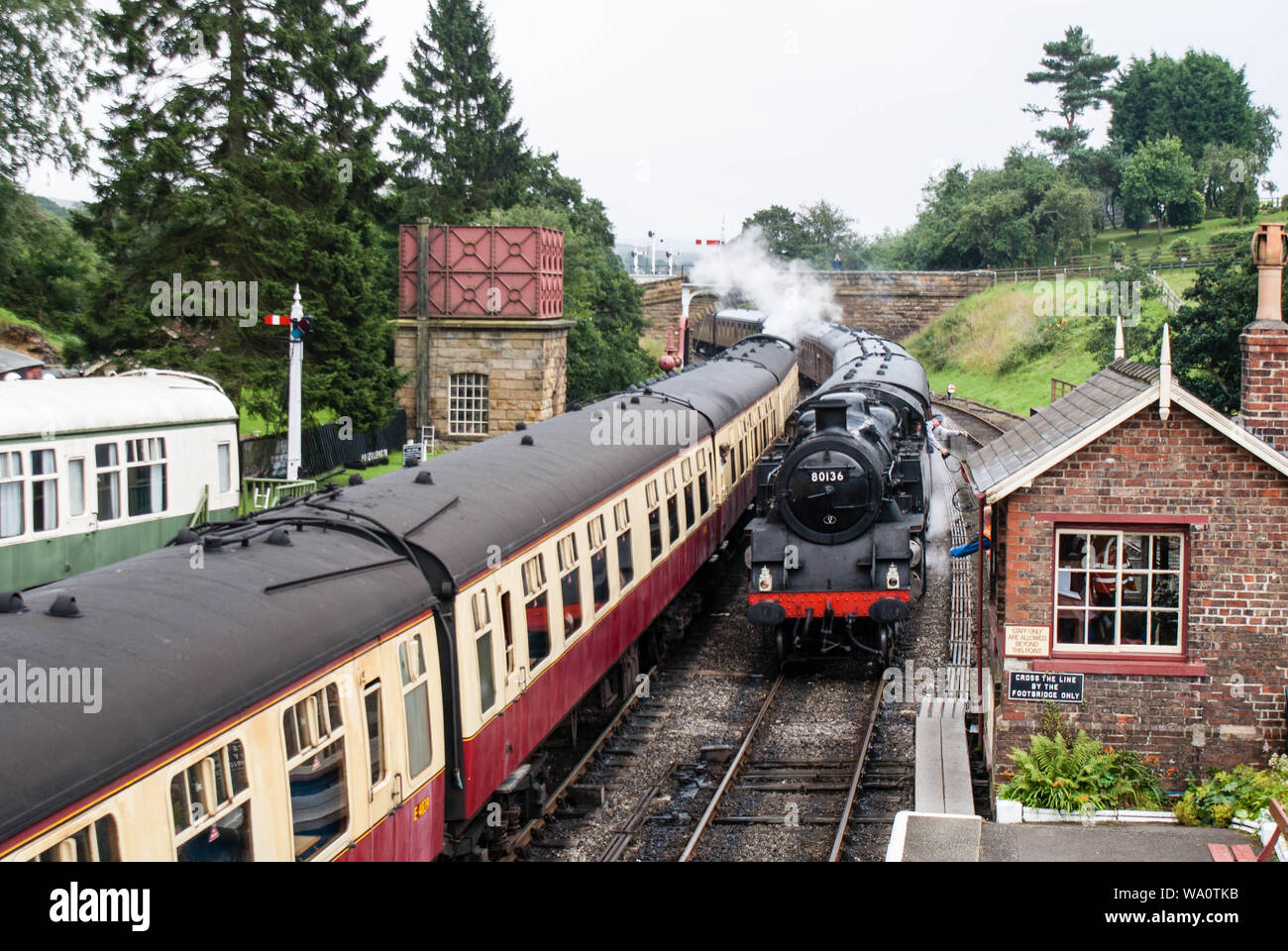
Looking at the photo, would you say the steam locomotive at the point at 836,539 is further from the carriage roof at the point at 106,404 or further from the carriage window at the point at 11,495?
the carriage window at the point at 11,495

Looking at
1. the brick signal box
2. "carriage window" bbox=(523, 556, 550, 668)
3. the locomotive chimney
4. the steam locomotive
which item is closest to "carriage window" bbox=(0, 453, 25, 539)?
"carriage window" bbox=(523, 556, 550, 668)

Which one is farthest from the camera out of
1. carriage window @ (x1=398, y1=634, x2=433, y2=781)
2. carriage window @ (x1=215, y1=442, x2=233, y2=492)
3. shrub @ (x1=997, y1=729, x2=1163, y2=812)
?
carriage window @ (x1=215, y1=442, x2=233, y2=492)

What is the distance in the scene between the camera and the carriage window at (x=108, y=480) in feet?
47.0

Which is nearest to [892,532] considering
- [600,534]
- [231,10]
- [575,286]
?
[600,534]

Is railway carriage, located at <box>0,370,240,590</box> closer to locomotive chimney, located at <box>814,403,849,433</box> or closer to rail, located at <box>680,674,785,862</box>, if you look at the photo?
rail, located at <box>680,674,785,862</box>

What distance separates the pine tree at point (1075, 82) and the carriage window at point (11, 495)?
75519 millimetres

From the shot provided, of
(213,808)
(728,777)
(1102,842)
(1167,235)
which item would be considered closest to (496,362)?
(728,777)

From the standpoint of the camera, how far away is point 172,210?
2455 centimetres

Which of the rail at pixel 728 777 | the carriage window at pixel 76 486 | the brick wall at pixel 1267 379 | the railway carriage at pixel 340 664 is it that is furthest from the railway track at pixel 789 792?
the carriage window at pixel 76 486

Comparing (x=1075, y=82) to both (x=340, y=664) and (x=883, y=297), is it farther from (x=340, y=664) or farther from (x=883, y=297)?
(x=340, y=664)

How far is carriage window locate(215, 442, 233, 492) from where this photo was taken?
56.9 feet

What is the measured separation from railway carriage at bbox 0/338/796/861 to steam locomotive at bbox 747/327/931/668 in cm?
223
